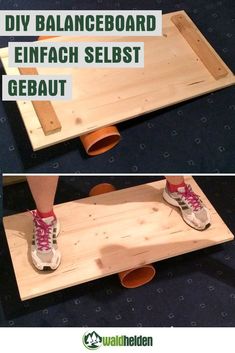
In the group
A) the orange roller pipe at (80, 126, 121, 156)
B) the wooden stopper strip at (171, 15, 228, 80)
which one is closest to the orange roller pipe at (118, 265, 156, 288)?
the orange roller pipe at (80, 126, 121, 156)

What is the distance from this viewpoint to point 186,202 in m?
1.08

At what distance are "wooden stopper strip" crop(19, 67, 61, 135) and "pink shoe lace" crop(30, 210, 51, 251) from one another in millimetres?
169

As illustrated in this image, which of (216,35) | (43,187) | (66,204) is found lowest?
(66,204)

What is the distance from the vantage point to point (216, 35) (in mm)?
1262

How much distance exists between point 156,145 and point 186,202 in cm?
14

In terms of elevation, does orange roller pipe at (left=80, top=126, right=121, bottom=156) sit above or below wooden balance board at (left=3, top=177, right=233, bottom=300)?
above

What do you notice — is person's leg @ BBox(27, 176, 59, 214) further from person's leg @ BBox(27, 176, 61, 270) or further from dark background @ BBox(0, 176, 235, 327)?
dark background @ BBox(0, 176, 235, 327)

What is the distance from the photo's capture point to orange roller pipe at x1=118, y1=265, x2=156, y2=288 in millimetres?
1064
